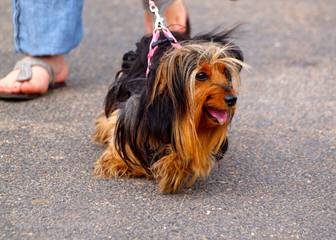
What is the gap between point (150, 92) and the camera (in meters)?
3.52

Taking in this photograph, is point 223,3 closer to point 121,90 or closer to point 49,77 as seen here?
point 49,77

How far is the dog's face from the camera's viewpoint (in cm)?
338

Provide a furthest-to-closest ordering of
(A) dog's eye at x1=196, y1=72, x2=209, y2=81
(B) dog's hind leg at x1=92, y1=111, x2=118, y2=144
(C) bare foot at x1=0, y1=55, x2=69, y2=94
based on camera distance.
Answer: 1. (C) bare foot at x1=0, y1=55, x2=69, y2=94
2. (B) dog's hind leg at x1=92, y1=111, x2=118, y2=144
3. (A) dog's eye at x1=196, y1=72, x2=209, y2=81

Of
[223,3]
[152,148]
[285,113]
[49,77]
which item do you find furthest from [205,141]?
[223,3]

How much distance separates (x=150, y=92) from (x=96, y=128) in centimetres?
81

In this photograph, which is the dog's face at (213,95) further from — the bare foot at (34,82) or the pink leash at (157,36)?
the bare foot at (34,82)

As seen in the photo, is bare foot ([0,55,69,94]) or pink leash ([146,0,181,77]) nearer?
pink leash ([146,0,181,77])

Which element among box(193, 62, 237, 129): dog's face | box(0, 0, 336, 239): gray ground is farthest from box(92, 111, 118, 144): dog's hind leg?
box(193, 62, 237, 129): dog's face

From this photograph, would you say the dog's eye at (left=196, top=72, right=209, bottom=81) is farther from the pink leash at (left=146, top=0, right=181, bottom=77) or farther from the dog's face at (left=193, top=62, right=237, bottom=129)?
the pink leash at (left=146, top=0, right=181, bottom=77)

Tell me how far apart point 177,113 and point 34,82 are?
1.66 metres

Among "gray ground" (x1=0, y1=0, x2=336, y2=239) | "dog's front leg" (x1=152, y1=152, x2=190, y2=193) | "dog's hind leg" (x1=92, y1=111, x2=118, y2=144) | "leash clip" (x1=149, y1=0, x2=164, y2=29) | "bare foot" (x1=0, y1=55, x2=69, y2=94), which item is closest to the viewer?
"gray ground" (x1=0, y1=0, x2=336, y2=239)

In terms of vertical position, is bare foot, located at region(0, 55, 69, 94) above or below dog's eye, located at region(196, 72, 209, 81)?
below

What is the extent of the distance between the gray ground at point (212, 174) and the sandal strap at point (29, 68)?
0.44 feet

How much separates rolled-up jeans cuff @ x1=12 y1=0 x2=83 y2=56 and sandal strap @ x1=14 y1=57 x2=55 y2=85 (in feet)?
→ 0.16
